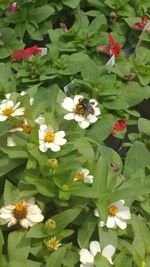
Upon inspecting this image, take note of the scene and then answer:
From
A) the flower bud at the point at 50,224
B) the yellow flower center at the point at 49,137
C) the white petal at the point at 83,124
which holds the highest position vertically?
the yellow flower center at the point at 49,137

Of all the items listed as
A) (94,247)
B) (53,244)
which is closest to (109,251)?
(94,247)

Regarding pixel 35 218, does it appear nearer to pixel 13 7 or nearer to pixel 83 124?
pixel 83 124

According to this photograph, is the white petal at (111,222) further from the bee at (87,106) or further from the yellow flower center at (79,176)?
the bee at (87,106)

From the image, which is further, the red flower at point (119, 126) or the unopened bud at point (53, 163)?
the red flower at point (119, 126)

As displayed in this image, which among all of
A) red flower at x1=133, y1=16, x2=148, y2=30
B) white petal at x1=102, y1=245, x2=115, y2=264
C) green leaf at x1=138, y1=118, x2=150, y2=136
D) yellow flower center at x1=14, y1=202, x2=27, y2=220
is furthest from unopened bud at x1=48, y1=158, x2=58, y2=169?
red flower at x1=133, y1=16, x2=148, y2=30

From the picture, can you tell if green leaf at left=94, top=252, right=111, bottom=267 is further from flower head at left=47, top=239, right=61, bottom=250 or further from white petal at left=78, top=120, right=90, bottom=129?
white petal at left=78, top=120, right=90, bottom=129

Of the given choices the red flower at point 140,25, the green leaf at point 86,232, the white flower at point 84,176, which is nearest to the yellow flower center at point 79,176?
the white flower at point 84,176
